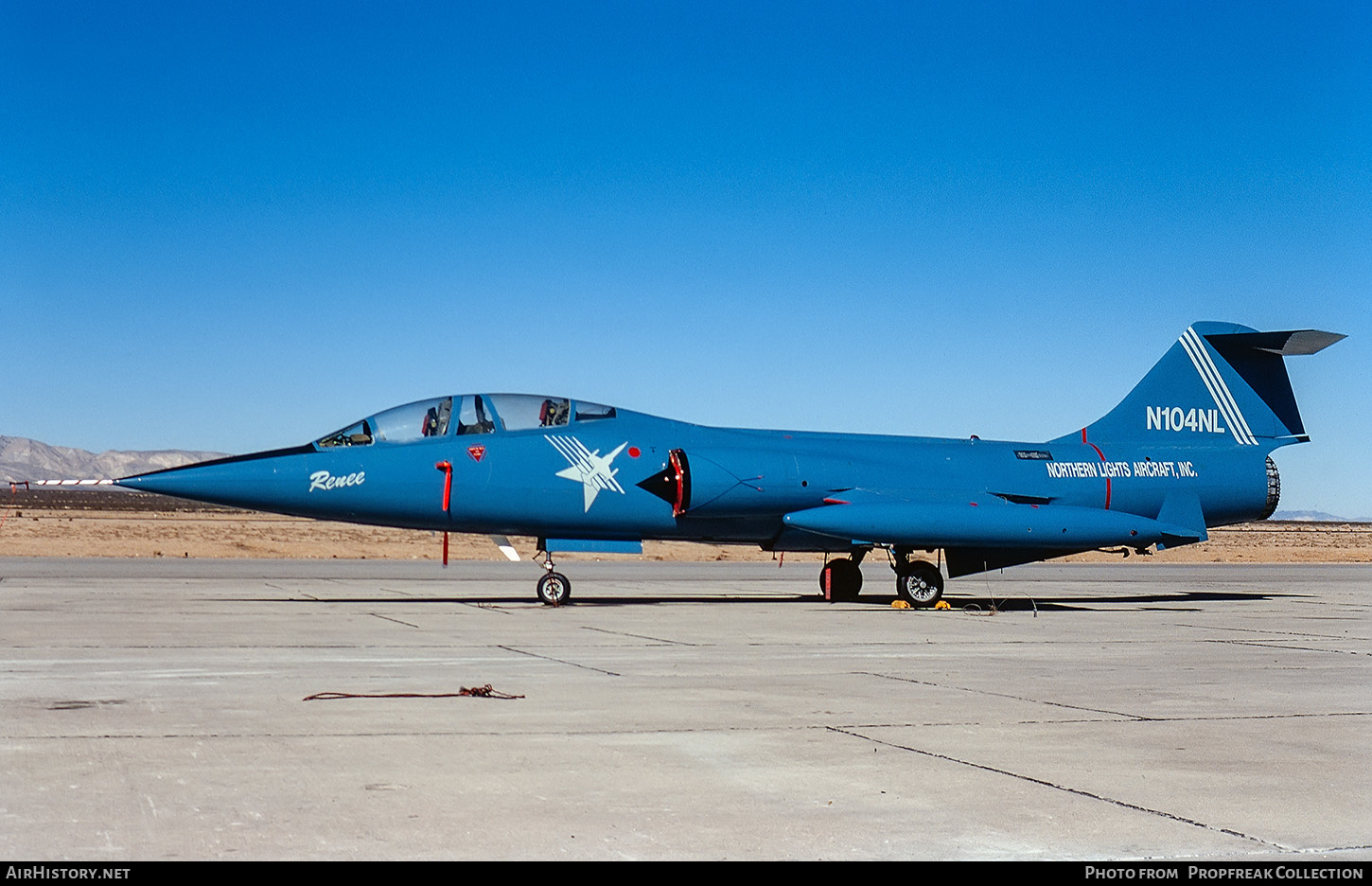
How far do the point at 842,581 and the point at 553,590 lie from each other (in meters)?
5.14

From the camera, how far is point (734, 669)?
11406mm

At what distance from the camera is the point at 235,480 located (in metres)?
17.9

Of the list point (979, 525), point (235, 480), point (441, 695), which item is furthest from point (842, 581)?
point (441, 695)

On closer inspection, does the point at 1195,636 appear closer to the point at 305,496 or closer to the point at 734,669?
the point at 734,669

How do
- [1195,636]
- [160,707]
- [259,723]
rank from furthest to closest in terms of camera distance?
[1195,636], [160,707], [259,723]

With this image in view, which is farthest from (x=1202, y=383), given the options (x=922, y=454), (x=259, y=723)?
(x=259, y=723)

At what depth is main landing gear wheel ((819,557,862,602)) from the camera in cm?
2147

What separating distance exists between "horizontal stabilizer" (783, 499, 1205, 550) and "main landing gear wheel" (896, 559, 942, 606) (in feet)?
1.45

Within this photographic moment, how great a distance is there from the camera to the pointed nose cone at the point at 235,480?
17500 mm

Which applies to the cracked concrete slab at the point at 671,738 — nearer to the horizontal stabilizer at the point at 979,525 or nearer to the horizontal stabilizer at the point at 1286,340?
the horizontal stabilizer at the point at 979,525

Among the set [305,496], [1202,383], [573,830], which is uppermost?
[1202,383]

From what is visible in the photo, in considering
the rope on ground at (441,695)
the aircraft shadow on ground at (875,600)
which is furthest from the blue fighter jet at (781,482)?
the rope on ground at (441,695)
